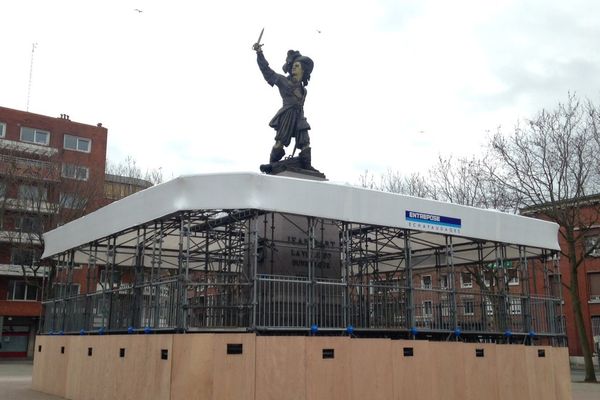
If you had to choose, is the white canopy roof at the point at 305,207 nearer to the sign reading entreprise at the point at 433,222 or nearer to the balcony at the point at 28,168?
the sign reading entreprise at the point at 433,222

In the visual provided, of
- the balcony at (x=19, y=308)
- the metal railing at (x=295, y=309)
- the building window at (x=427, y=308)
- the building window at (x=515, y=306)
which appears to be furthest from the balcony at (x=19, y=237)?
the building window at (x=515, y=306)

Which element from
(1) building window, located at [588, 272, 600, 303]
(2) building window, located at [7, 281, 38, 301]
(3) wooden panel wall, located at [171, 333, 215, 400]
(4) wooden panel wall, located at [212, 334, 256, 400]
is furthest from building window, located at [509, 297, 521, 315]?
(2) building window, located at [7, 281, 38, 301]

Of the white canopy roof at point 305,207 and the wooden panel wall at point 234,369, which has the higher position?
the white canopy roof at point 305,207

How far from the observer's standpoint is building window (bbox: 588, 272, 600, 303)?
45.2 meters

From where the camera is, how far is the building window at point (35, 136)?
51.5 metres

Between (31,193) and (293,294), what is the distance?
3126cm

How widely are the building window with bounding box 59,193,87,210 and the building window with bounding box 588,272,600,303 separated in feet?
117

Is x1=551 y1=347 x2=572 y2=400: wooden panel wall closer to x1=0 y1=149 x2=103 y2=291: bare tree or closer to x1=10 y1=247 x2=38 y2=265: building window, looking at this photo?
x1=0 y1=149 x2=103 y2=291: bare tree

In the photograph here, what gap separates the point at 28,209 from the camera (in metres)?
39.2

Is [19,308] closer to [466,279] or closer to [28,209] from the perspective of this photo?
[28,209]

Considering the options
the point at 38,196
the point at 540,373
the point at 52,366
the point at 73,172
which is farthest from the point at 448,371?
the point at 73,172

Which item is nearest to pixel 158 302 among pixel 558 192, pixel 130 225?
pixel 130 225

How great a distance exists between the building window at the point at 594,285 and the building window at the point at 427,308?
112ft

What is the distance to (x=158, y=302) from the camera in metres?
12.5
